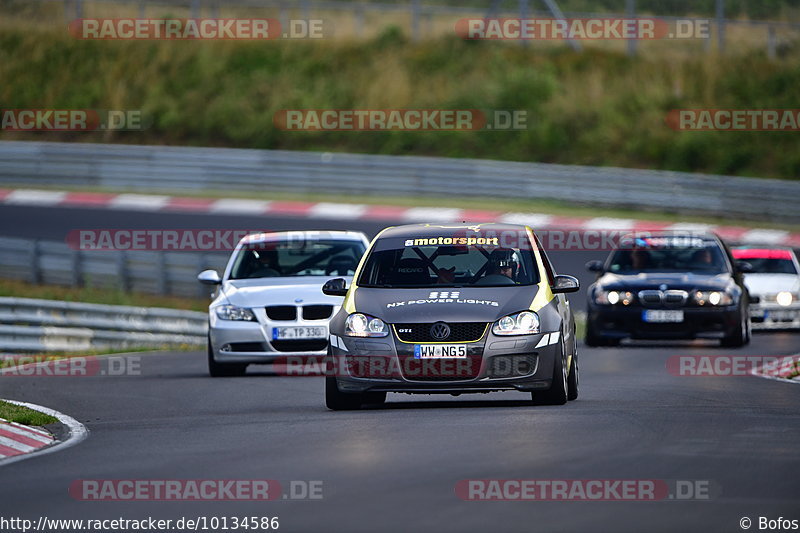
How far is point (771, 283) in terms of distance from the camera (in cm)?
2414

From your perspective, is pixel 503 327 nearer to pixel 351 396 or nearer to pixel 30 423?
pixel 351 396

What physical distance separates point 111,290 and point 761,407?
650 inches

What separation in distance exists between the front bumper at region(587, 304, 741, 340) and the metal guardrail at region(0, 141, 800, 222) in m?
16.6

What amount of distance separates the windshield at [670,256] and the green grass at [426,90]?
21.9 metres

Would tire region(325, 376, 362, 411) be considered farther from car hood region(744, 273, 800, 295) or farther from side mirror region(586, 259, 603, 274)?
car hood region(744, 273, 800, 295)

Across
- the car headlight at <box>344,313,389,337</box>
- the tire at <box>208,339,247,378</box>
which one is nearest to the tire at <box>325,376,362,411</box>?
the car headlight at <box>344,313,389,337</box>

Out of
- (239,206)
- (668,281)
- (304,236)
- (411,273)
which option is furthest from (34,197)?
(411,273)

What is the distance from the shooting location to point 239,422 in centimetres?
1201

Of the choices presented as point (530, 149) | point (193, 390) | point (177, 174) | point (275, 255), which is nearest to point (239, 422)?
point (193, 390)

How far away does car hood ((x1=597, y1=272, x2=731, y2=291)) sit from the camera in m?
20.0

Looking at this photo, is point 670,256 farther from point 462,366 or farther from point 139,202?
point 139,202

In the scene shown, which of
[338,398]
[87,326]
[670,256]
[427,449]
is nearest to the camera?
→ [427,449]

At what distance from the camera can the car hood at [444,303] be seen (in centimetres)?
1234

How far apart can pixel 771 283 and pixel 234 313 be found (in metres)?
10.3
